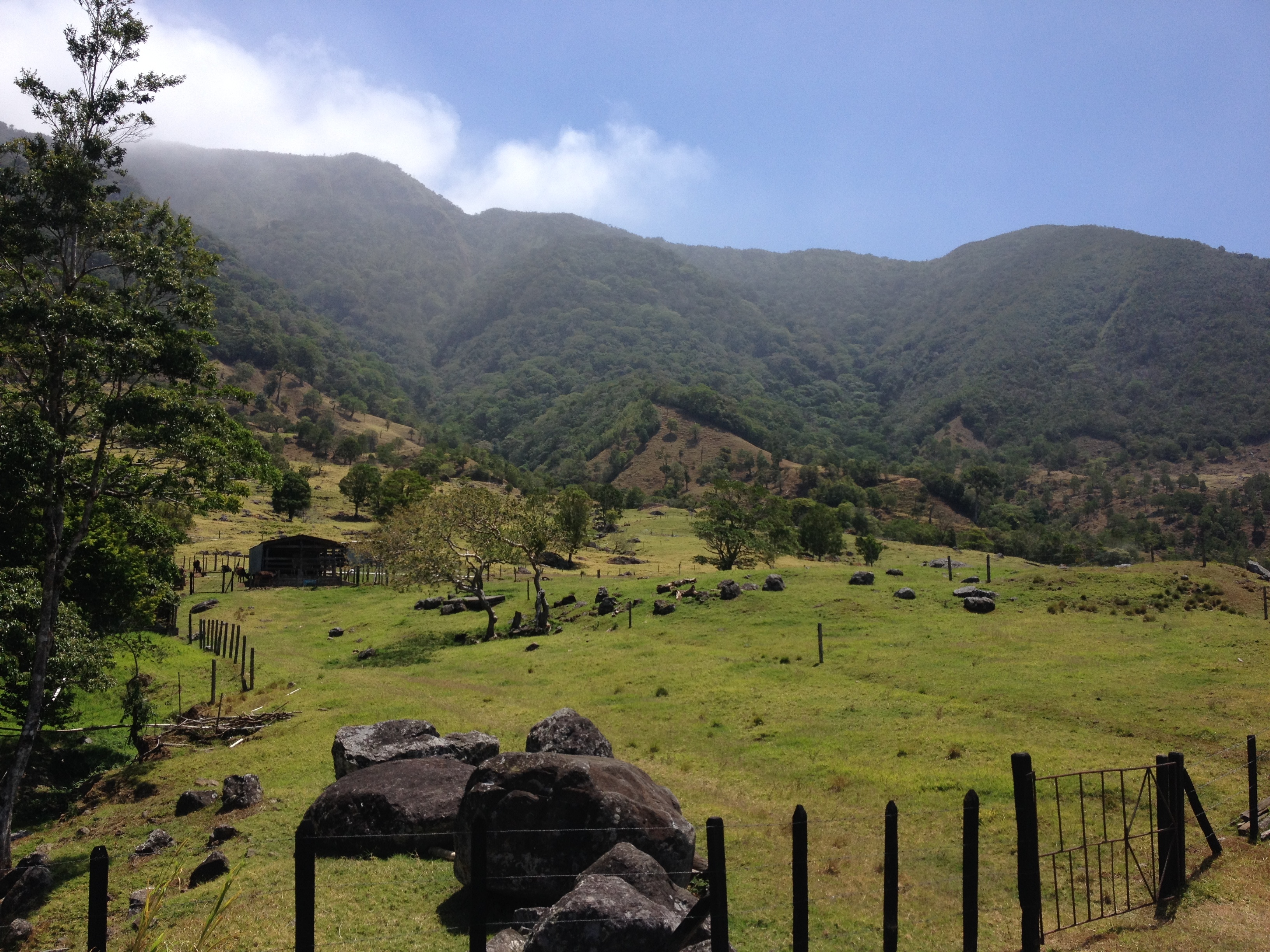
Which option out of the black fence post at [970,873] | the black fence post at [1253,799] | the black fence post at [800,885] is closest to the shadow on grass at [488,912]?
the black fence post at [800,885]

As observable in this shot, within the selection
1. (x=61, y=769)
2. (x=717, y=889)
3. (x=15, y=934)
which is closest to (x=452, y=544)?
(x=61, y=769)

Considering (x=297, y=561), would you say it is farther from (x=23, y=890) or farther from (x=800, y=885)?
(x=800, y=885)

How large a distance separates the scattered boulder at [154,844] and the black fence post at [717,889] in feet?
40.1

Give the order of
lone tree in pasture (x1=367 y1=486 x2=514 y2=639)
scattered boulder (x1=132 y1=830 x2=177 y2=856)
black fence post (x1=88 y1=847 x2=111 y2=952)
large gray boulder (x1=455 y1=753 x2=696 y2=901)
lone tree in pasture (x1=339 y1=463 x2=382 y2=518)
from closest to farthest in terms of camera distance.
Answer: black fence post (x1=88 y1=847 x2=111 y2=952)
large gray boulder (x1=455 y1=753 x2=696 y2=901)
scattered boulder (x1=132 y1=830 x2=177 y2=856)
lone tree in pasture (x1=367 y1=486 x2=514 y2=639)
lone tree in pasture (x1=339 y1=463 x2=382 y2=518)

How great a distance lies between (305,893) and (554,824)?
4.15 m

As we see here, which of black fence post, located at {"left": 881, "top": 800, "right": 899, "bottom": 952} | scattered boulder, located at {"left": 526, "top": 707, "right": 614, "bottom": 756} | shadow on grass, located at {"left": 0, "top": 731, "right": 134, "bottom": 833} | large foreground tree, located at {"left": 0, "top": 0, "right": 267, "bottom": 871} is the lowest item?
shadow on grass, located at {"left": 0, "top": 731, "right": 134, "bottom": 833}

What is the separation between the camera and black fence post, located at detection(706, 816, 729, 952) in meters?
7.16

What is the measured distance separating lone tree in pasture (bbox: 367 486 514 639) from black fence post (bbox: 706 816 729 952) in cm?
3436

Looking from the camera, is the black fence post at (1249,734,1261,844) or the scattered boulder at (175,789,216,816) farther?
the scattered boulder at (175,789,216,816)

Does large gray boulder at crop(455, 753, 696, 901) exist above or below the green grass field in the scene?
above

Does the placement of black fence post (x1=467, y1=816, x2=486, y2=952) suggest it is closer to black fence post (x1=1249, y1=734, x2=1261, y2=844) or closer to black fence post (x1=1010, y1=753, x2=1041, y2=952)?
black fence post (x1=1010, y1=753, x2=1041, y2=952)

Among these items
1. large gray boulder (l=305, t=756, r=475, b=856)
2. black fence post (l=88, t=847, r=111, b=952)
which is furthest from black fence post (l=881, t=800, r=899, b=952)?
black fence post (l=88, t=847, r=111, b=952)

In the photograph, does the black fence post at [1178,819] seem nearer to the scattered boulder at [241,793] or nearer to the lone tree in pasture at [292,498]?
the scattered boulder at [241,793]

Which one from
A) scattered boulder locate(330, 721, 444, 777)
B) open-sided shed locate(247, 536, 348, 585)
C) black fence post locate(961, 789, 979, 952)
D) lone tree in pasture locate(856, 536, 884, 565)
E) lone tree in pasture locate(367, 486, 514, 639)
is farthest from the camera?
lone tree in pasture locate(856, 536, 884, 565)
